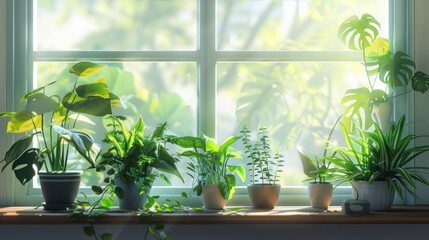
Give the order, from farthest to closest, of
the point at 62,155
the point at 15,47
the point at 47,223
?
the point at 15,47 → the point at 62,155 → the point at 47,223

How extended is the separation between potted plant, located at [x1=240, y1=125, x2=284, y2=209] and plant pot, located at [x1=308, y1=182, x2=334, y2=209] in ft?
0.56

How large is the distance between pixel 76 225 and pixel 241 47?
1.23 meters

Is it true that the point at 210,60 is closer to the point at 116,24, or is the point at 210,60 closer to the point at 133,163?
the point at 116,24

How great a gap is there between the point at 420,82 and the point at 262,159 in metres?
0.86

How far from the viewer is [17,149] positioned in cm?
306

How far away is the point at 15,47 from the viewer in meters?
3.41

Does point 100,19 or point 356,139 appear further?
point 100,19

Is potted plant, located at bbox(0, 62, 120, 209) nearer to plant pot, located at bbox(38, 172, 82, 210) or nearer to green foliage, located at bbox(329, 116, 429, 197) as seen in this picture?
plant pot, located at bbox(38, 172, 82, 210)

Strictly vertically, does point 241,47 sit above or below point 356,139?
above

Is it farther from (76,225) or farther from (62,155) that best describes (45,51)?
(76,225)

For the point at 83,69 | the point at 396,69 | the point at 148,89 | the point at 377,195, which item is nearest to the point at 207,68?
the point at 148,89

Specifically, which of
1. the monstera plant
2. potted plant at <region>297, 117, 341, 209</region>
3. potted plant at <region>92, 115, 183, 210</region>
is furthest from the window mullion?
the monstera plant

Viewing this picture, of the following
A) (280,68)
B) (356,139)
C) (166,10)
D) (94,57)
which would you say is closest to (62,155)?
(94,57)

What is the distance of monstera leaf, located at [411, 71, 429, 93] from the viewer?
128 inches
